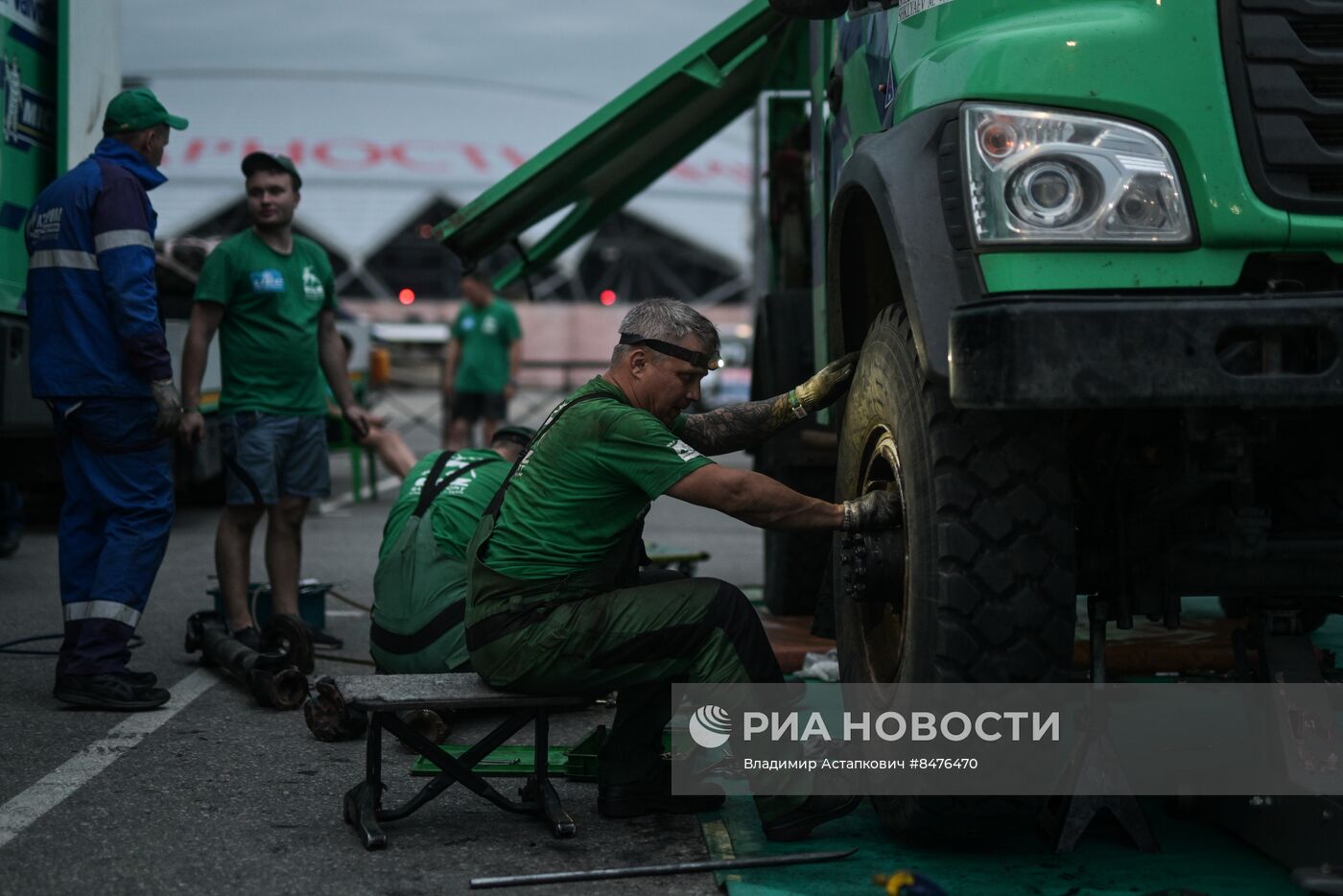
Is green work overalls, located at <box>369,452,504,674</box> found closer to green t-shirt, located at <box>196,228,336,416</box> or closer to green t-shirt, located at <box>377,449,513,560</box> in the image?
green t-shirt, located at <box>377,449,513,560</box>

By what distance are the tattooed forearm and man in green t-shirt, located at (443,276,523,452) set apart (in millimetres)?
8334

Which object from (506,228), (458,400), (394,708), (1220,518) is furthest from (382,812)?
(458,400)

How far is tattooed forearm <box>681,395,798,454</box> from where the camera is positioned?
4.69 metres

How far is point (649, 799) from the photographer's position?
161 inches

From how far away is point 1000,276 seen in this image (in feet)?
A: 10.2

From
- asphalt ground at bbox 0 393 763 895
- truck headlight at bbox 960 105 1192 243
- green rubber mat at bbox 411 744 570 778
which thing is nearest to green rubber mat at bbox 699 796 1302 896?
asphalt ground at bbox 0 393 763 895

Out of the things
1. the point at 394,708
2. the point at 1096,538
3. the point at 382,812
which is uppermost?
the point at 1096,538

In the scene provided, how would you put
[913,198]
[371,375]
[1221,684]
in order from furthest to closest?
1. [371,375]
2. [1221,684]
3. [913,198]

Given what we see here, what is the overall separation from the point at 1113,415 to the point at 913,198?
0.62 meters

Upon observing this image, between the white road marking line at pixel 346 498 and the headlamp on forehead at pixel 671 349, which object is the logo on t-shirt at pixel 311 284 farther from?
the white road marking line at pixel 346 498

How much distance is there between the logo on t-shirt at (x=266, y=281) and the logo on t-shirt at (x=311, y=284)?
0.52 ft

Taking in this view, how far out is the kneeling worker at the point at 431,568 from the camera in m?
5.14

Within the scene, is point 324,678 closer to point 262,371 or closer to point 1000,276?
point 262,371

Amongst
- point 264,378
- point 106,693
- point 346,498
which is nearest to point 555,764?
point 106,693
